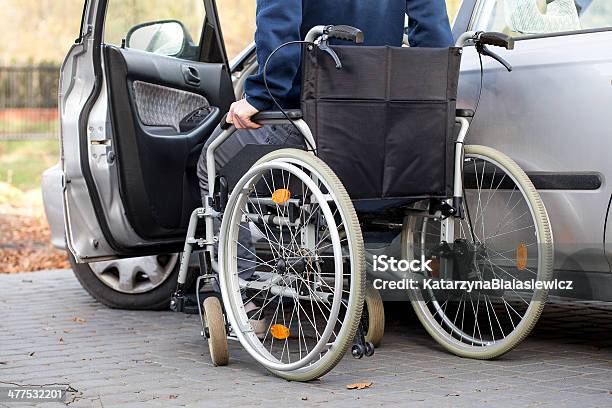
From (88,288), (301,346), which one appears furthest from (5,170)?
(301,346)

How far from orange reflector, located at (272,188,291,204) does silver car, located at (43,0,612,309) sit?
3.44 ft

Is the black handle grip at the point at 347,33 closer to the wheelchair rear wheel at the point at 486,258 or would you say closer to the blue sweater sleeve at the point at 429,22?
the blue sweater sleeve at the point at 429,22

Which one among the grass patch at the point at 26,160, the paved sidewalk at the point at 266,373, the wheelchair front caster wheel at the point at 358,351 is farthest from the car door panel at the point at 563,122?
the grass patch at the point at 26,160

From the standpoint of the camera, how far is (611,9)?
4.93m

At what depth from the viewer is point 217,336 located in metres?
4.88

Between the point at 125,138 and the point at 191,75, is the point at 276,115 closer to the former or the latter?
the point at 125,138

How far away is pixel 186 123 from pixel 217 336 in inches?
59.8

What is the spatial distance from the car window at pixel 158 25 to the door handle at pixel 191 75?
5.2 inches

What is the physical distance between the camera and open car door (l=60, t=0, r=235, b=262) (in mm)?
5625

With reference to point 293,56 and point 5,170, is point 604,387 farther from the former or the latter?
point 5,170

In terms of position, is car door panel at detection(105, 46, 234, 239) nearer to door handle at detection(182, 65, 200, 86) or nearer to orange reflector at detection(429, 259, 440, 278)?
door handle at detection(182, 65, 200, 86)

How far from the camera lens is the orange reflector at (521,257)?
16.2 ft

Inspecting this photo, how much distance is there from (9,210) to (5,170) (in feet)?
11.2

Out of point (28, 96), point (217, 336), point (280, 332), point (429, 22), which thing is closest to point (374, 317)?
point (280, 332)
